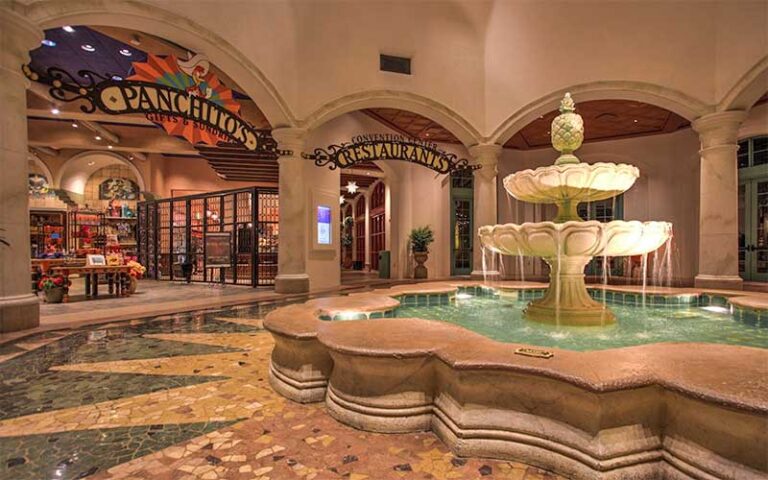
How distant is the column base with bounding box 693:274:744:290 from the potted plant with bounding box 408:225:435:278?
22.3 feet

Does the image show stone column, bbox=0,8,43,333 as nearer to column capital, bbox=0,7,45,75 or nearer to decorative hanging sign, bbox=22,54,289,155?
column capital, bbox=0,7,45,75

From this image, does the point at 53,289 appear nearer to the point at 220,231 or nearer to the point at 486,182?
the point at 220,231

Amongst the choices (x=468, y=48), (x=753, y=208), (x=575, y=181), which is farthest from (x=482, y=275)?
(x=753, y=208)

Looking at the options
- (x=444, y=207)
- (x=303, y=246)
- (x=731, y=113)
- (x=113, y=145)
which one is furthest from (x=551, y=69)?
(x=113, y=145)

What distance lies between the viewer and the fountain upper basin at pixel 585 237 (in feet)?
9.74

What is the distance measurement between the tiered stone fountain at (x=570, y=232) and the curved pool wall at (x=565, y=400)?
115 centimetres

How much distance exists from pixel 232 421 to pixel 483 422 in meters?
1.36

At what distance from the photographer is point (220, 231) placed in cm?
1091

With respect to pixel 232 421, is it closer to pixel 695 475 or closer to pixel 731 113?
pixel 695 475

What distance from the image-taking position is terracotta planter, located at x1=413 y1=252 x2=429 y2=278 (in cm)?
1195

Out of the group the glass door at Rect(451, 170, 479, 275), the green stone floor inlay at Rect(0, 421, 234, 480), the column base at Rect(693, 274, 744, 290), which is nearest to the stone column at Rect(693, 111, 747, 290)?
the column base at Rect(693, 274, 744, 290)

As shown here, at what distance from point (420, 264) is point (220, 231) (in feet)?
20.2

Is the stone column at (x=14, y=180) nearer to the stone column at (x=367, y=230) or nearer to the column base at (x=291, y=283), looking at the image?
the column base at (x=291, y=283)

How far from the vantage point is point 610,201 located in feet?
40.5
